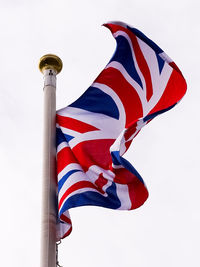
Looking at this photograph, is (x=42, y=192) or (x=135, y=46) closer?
(x=42, y=192)

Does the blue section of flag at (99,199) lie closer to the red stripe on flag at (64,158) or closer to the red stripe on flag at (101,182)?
the red stripe on flag at (101,182)

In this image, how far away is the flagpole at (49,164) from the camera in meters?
9.41

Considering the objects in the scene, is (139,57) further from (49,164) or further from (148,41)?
(49,164)

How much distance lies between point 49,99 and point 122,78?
5.35ft

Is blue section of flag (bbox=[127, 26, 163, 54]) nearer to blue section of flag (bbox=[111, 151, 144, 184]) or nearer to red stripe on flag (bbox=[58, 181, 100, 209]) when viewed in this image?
blue section of flag (bbox=[111, 151, 144, 184])

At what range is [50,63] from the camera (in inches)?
481

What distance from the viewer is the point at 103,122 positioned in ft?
38.1

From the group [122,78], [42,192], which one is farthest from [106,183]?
[122,78]

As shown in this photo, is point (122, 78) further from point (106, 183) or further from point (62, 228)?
point (62, 228)

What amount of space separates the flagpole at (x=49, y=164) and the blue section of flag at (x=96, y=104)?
574 millimetres

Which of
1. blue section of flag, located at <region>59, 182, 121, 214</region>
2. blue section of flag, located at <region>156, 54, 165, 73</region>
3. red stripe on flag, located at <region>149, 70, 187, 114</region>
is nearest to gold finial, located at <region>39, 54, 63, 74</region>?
blue section of flag, located at <region>156, 54, 165, 73</region>

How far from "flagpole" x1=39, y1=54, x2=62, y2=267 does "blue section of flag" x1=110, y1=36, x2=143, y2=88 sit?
3.93 ft

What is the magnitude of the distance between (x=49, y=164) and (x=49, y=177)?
0.28 meters

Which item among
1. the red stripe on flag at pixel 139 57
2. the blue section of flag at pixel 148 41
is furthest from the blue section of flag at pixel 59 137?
the blue section of flag at pixel 148 41
